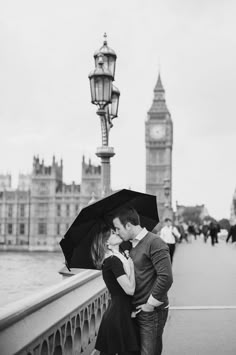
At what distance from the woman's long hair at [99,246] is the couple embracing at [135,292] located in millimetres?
463

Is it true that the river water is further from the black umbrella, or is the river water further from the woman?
the woman

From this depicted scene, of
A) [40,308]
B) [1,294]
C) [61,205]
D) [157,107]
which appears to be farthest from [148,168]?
[40,308]

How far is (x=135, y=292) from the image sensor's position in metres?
3.93

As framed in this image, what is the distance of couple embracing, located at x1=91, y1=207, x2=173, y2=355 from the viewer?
3.79 m

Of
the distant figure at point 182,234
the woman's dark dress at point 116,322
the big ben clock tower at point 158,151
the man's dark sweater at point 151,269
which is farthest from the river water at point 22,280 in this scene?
the big ben clock tower at point 158,151

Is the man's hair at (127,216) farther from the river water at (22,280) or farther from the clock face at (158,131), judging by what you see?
the clock face at (158,131)

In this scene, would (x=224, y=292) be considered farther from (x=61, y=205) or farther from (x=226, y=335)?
(x=61, y=205)

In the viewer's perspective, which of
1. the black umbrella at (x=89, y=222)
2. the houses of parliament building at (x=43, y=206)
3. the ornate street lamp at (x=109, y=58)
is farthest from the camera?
the houses of parliament building at (x=43, y=206)

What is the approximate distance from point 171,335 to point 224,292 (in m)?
4.57

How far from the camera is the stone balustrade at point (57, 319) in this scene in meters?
3.78

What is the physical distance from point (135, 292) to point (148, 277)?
14cm

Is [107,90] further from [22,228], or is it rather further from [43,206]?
[22,228]

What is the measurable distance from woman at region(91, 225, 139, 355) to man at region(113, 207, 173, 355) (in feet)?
0.22

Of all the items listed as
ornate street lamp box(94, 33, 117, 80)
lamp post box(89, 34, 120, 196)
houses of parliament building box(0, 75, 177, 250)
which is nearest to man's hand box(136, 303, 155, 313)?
lamp post box(89, 34, 120, 196)
